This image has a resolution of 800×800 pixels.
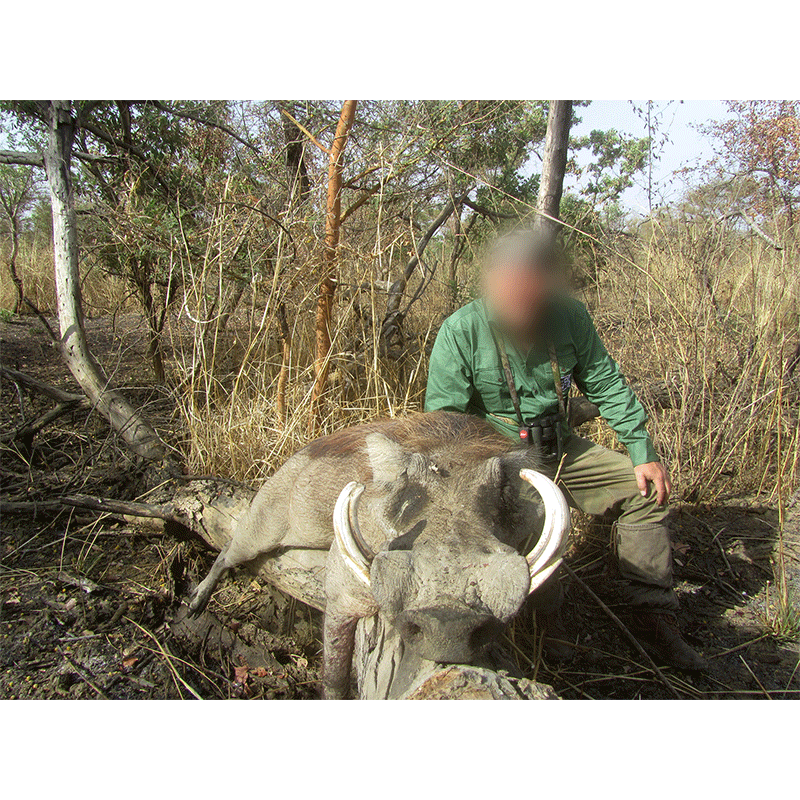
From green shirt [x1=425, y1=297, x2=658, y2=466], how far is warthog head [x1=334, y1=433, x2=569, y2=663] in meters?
0.65

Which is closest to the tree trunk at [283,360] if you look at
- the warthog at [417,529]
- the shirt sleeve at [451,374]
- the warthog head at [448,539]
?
the warthog at [417,529]

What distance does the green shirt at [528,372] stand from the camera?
8.03 ft

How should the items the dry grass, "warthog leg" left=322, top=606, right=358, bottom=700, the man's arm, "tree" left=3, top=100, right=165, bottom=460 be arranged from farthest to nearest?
1. the dry grass
2. "tree" left=3, top=100, right=165, bottom=460
3. the man's arm
4. "warthog leg" left=322, top=606, right=358, bottom=700

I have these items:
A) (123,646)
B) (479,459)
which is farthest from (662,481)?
(123,646)

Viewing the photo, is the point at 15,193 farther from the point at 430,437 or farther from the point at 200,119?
the point at 430,437

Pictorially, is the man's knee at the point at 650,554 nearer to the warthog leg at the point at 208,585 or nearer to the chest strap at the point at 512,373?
the chest strap at the point at 512,373

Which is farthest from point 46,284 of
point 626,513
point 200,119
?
point 626,513

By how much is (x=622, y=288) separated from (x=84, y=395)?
3509mm

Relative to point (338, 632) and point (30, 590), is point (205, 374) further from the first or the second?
point (338, 632)

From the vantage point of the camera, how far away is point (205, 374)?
3072 millimetres

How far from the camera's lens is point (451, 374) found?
96.7 inches

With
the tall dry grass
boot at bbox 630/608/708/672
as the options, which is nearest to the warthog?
the tall dry grass

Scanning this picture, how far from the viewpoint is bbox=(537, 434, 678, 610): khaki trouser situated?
2469 millimetres

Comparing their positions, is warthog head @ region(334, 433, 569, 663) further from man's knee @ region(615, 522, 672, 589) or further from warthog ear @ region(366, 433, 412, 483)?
man's knee @ region(615, 522, 672, 589)
